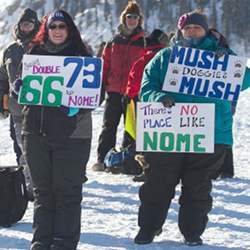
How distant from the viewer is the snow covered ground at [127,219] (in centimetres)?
579

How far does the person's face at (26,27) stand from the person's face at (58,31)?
1.91m

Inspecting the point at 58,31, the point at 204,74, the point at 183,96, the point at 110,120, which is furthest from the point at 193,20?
the point at 110,120

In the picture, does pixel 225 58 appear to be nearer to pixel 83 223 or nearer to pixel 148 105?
pixel 148 105

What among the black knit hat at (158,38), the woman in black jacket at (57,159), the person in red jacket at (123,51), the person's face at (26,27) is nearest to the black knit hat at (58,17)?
the woman in black jacket at (57,159)

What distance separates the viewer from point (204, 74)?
226 inches

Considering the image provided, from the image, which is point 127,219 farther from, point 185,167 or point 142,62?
point 142,62

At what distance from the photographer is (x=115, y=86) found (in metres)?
8.90

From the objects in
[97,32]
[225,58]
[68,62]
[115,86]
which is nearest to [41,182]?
[68,62]

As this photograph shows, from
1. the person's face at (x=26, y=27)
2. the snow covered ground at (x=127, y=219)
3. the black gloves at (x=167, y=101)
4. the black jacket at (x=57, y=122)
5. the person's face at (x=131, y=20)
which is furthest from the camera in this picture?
the person's face at (x=131, y=20)

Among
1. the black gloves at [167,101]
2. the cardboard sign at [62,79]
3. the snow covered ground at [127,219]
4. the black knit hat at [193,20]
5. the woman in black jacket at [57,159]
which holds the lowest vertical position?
the snow covered ground at [127,219]

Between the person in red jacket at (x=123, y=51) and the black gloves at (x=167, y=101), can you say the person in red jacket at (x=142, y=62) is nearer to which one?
the person in red jacket at (x=123, y=51)

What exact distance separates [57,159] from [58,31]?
904 millimetres

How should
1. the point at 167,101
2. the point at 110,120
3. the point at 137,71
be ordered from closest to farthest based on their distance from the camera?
the point at 167,101
the point at 137,71
the point at 110,120

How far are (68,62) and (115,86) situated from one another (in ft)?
11.8
